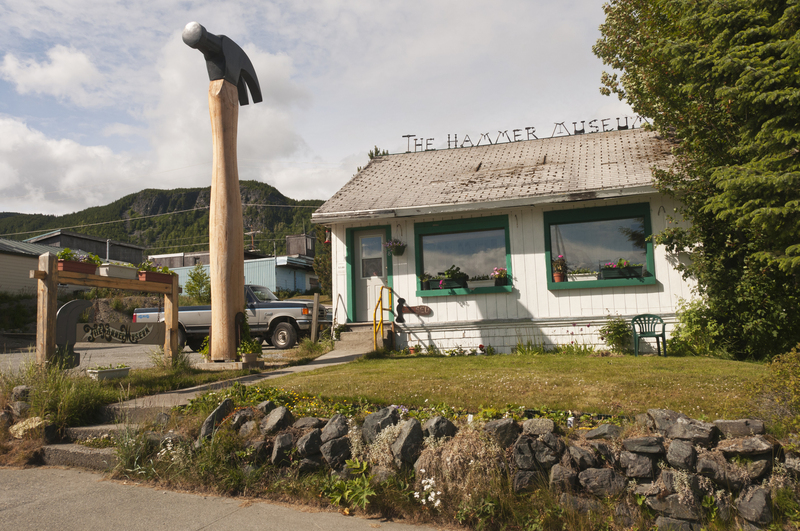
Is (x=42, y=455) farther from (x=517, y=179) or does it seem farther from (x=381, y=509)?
(x=517, y=179)

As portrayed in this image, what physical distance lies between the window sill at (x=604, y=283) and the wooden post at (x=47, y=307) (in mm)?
8123

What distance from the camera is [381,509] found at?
148 inches

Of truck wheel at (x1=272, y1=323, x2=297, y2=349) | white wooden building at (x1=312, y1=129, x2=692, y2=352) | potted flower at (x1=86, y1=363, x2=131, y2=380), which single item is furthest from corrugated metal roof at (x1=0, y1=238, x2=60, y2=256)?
potted flower at (x1=86, y1=363, x2=131, y2=380)

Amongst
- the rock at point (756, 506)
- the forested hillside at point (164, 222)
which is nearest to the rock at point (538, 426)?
the rock at point (756, 506)

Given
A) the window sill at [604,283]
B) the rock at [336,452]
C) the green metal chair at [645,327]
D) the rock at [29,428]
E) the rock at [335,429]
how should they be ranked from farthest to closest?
the window sill at [604,283] → the green metal chair at [645,327] → the rock at [29,428] → the rock at [335,429] → the rock at [336,452]

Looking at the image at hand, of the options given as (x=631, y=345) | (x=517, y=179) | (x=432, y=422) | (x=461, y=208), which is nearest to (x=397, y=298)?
(x=461, y=208)

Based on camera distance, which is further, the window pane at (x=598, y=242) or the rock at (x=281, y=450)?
the window pane at (x=598, y=242)

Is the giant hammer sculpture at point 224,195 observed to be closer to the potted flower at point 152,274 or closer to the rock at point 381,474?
the potted flower at point 152,274

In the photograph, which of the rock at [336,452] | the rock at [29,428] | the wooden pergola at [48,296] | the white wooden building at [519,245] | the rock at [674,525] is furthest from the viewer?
the white wooden building at [519,245]

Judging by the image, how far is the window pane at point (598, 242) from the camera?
991cm

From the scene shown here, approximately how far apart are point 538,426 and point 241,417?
2.56 m

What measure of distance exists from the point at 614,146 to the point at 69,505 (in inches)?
473

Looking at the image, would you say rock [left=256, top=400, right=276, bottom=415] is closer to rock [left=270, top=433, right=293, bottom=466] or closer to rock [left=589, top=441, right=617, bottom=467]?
rock [left=270, top=433, right=293, bottom=466]

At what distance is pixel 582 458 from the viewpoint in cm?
352
